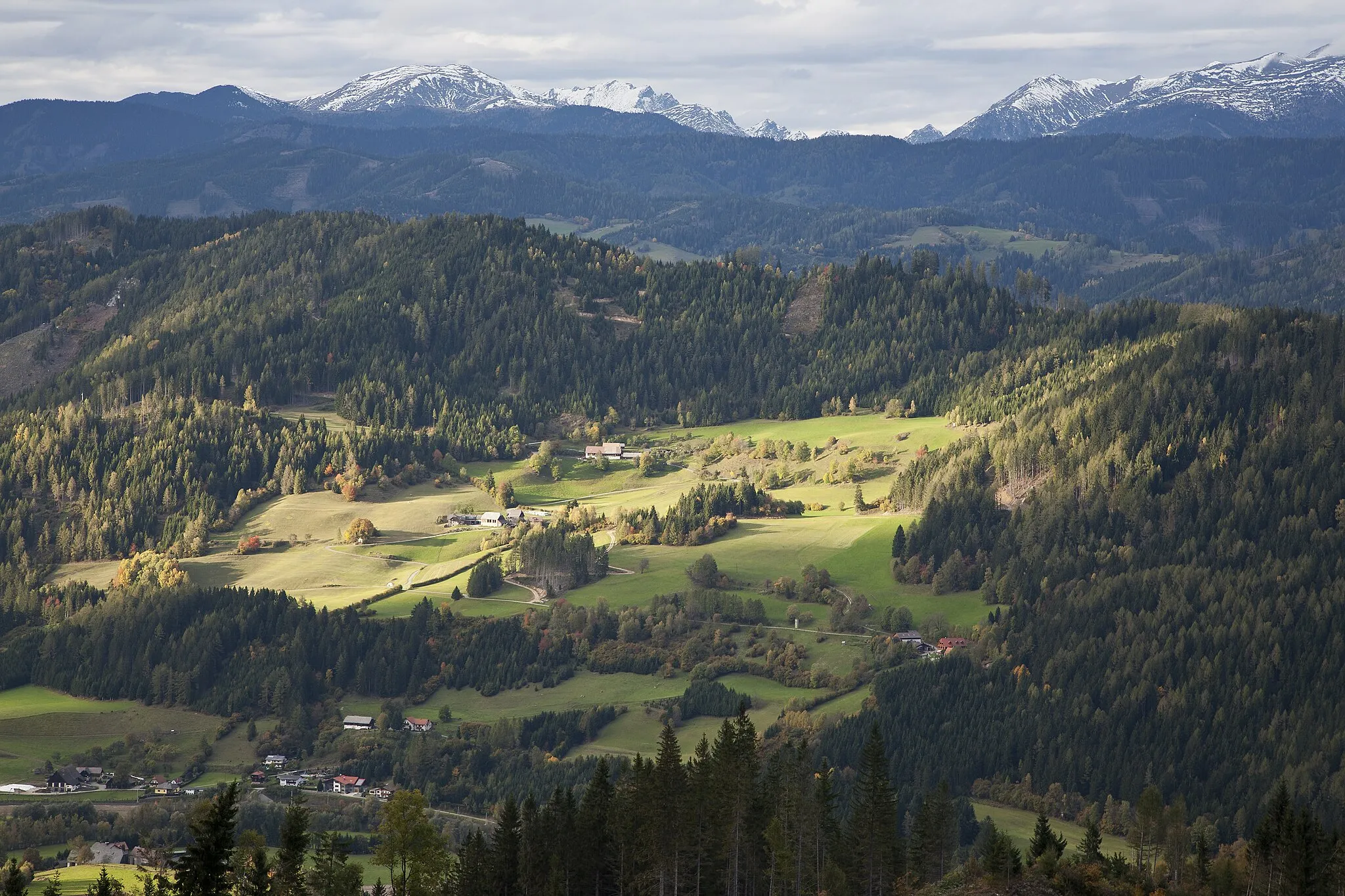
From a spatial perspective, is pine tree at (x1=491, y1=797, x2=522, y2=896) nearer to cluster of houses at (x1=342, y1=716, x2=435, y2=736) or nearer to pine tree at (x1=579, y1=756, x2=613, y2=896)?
pine tree at (x1=579, y1=756, x2=613, y2=896)

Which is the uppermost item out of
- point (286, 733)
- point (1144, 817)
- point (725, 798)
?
point (725, 798)

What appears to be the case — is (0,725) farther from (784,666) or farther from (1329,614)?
(1329,614)

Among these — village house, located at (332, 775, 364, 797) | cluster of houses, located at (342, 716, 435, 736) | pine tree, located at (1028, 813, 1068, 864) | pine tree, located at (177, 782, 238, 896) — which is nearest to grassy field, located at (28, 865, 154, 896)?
village house, located at (332, 775, 364, 797)

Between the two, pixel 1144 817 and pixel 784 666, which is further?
pixel 784 666

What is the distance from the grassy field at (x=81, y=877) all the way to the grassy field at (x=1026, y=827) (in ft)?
219

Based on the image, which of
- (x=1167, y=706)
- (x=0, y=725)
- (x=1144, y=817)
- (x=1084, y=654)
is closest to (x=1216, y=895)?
(x=1144, y=817)

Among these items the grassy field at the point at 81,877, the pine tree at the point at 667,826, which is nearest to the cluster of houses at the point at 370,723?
the grassy field at the point at 81,877

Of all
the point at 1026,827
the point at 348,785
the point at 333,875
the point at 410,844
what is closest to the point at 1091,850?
the point at 410,844

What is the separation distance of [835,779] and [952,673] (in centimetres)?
3630

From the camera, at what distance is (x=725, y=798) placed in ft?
344

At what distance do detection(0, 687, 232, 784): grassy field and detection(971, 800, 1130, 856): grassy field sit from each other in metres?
77.7

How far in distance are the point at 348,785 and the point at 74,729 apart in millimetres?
35532

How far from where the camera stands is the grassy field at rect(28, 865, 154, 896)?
130 meters

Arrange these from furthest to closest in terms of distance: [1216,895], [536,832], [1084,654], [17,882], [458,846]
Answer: [1084,654]
[458,846]
[536,832]
[1216,895]
[17,882]
